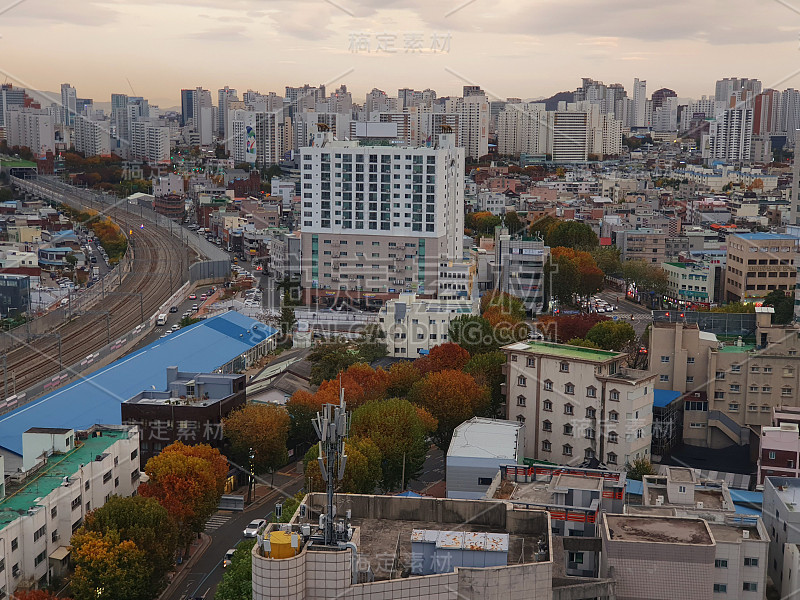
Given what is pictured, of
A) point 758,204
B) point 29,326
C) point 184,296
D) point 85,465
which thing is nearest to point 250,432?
point 85,465

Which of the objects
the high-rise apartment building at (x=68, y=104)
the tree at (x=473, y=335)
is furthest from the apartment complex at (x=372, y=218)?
the high-rise apartment building at (x=68, y=104)

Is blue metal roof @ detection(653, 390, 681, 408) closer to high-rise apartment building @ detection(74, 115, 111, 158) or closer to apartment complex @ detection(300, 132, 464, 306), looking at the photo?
apartment complex @ detection(300, 132, 464, 306)

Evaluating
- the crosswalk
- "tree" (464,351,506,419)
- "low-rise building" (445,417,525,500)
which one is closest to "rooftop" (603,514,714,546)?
"low-rise building" (445,417,525,500)

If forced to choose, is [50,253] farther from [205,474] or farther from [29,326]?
[205,474]

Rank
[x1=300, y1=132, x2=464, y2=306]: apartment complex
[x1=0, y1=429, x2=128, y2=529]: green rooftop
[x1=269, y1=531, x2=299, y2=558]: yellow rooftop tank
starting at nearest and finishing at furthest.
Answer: [x1=269, y1=531, x2=299, y2=558]: yellow rooftop tank → [x1=0, y1=429, x2=128, y2=529]: green rooftop → [x1=300, y1=132, x2=464, y2=306]: apartment complex

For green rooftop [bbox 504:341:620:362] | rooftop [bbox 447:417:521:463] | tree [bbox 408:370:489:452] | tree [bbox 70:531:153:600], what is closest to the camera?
tree [bbox 70:531:153:600]

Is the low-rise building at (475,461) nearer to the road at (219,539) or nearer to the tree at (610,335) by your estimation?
the road at (219,539)
